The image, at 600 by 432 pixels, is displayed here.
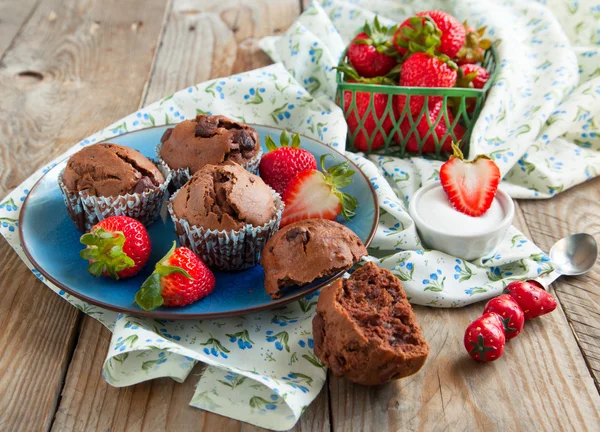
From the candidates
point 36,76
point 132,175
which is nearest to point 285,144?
point 132,175

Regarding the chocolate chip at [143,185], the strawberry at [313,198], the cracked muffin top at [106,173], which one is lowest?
the strawberry at [313,198]

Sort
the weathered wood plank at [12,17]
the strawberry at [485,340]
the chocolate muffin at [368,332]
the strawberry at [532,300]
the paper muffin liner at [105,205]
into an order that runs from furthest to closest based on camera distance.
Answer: the weathered wood plank at [12,17] → the paper muffin liner at [105,205] → the strawberry at [532,300] → the strawberry at [485,340] → the chocolate muffin at [368,332]

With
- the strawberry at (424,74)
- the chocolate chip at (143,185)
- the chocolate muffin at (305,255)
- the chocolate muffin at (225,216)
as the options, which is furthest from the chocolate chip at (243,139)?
the strawberry at (424,74)

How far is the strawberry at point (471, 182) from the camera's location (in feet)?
6.35

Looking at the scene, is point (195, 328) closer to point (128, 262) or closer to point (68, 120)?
point (128, 262)

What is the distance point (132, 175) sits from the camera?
1.89 meters

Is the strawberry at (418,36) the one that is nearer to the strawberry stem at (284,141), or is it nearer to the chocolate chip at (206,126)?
the strawberry stem at (284,141)

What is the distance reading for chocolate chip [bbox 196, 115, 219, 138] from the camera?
199cm

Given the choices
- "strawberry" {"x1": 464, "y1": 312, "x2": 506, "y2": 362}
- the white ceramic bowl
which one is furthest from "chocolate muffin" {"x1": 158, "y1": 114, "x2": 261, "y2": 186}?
"strawberry" {"x1": 464, "y1": 312, "x2": 506, "y2": 362}

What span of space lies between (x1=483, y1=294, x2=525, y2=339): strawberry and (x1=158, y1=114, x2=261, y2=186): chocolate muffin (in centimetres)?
87

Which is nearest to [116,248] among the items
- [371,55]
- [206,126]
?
[206,126]

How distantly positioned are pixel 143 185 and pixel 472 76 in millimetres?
1276

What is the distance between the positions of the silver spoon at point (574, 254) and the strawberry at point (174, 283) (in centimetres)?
108

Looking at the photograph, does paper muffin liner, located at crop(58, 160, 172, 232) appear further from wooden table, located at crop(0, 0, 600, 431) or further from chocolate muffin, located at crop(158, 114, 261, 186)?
wooden table, located at crop(0, 0, 600, 431)
